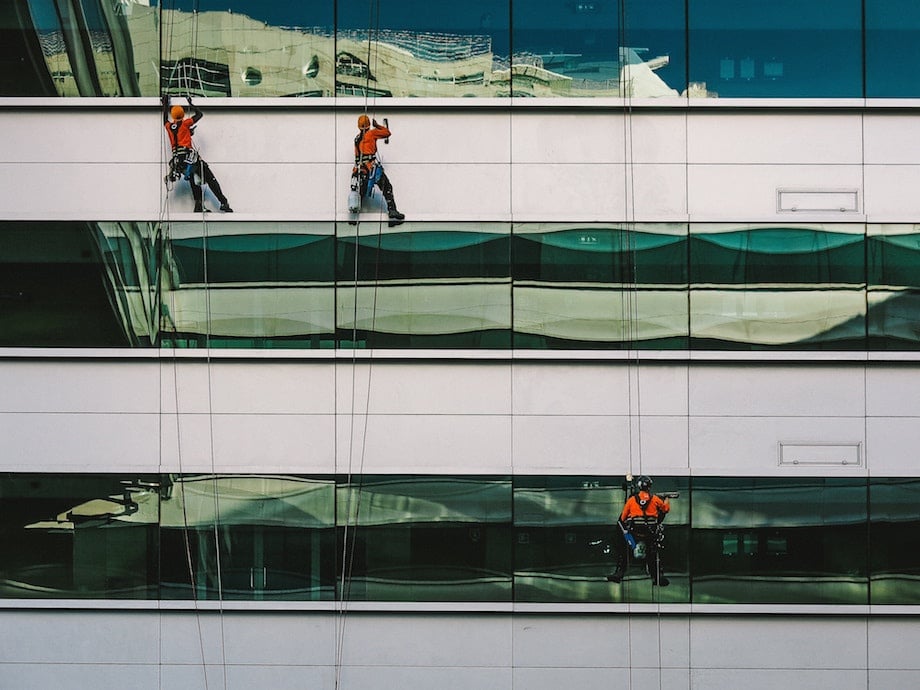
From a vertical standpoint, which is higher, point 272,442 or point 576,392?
point 576,392

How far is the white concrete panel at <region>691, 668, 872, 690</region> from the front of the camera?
35.7 ft

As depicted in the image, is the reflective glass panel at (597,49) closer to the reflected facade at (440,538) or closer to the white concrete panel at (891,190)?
the white concrete panel at (891,190)

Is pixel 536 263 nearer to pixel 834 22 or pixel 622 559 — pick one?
pixel 622 559

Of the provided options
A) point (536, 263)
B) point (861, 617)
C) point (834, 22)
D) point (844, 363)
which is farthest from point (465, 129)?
point (861, 617)

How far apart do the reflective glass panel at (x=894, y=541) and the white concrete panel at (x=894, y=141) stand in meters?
3.73

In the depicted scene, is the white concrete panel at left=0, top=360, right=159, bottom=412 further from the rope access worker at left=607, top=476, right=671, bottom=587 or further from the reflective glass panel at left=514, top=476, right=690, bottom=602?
the rope access worker at left=607, top=476, right=671, bottom=587

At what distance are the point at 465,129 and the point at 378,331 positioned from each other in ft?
9.00

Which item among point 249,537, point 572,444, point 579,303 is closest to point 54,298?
point 249,537

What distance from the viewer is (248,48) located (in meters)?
11.1

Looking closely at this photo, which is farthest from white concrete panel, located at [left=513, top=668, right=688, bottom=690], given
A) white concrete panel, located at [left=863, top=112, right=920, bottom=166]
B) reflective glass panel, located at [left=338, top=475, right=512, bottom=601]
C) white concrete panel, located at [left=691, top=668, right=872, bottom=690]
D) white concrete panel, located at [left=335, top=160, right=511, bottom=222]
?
white concrete panel, located at [left=863, top=112, right=920, bottom=166]

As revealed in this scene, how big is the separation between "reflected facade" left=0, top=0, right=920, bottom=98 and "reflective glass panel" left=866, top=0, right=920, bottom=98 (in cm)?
1

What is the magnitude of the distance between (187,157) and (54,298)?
2.52 metres

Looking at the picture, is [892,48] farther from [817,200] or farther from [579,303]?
[579,303]

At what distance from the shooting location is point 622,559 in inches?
428
